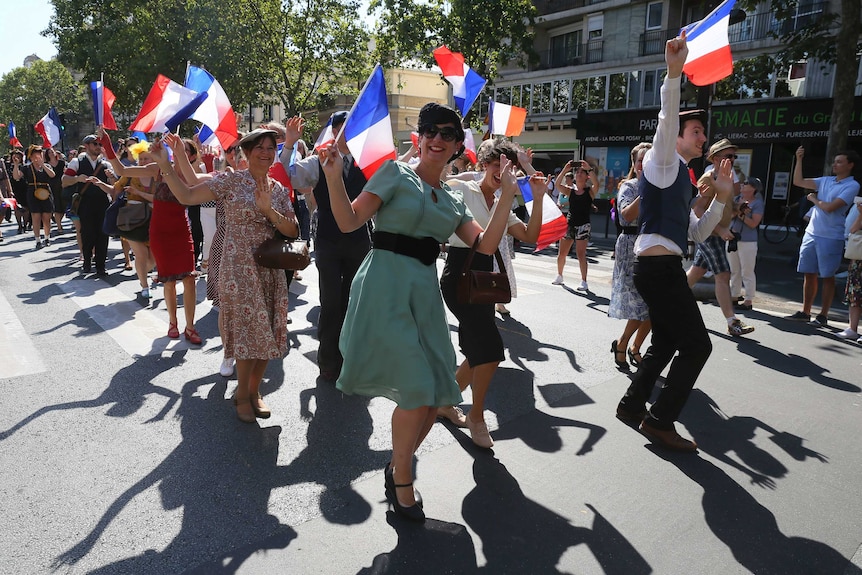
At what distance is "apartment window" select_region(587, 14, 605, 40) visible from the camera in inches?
1157

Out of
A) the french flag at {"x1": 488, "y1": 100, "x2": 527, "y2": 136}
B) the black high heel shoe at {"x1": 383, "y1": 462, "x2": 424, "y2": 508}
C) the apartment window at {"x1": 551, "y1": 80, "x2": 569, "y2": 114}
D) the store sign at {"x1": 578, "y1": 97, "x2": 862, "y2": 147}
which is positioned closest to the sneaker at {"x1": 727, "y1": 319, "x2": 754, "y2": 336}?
the french flag at {"x1": 488, "y1": 100, "x2": 527, "y2": 136}

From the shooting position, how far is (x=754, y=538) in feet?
9.31

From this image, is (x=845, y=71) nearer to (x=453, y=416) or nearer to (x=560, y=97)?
(x=453, y=416)

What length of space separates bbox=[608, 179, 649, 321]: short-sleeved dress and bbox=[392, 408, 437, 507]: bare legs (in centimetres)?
284

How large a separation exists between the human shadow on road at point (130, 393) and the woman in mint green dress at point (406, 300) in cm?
203

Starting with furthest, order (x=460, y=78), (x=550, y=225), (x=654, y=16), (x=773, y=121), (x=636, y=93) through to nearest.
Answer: (x=636, y=93), (x=654, y=16), (x=773, y=121), (x=460, y=78), (x=550, y=225)

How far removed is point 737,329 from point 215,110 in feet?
18.1

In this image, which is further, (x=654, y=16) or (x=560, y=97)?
(x=560, y=97)

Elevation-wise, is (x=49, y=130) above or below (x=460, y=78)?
below

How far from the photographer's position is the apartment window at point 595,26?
96.4 ft

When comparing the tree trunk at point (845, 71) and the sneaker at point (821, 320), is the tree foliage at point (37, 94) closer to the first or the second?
the tree trunk at point (845, 71)

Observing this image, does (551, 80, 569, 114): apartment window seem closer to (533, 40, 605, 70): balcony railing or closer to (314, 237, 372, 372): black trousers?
(533, 40, 605, 70): balcony railing

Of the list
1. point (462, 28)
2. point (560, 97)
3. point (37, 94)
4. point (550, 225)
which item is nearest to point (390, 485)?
point (550, 225)

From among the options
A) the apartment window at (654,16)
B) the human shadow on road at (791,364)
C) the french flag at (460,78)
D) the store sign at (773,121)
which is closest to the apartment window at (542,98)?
the apartment window at (654,16)
